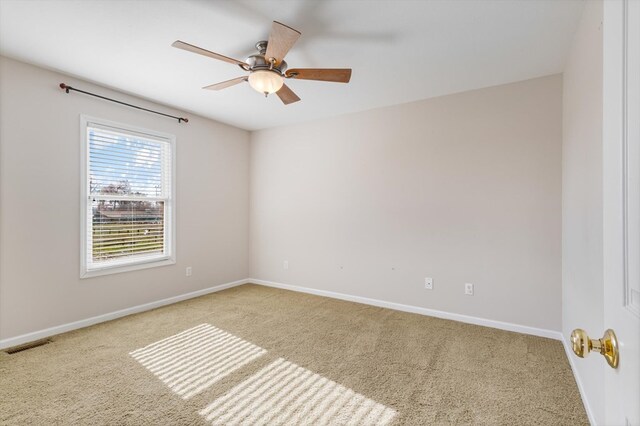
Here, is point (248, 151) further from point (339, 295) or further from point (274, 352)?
point (274, 352)

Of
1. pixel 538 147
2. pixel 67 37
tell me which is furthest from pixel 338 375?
pixel 67 37

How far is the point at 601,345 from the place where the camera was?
0.64 meters

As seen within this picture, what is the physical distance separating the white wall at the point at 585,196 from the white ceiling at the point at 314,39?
0.29m

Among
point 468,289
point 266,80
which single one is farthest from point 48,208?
point 468,289

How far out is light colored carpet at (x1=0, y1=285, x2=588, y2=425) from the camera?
177 centimetres

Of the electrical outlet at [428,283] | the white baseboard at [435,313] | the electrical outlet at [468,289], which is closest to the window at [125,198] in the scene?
the white baseboard at [435,313]

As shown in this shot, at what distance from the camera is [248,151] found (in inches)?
193

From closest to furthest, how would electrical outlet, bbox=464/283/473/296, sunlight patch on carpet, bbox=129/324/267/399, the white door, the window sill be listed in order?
the white door, sunlight patch on carpet, bbox=129/324/267/399, the window sill, electrical outlet, bbox=464/283/473/296

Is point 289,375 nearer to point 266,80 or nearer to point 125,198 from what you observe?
point 266,80

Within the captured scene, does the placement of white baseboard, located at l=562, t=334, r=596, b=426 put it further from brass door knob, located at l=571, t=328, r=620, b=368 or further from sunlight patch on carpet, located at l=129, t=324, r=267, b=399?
sunlight patch on carpet, located at l=129, t=324, r=267, b=399

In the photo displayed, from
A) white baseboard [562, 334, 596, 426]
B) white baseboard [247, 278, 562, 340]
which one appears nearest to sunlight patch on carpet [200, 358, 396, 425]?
white baseboard [562, 334, 596, 426]

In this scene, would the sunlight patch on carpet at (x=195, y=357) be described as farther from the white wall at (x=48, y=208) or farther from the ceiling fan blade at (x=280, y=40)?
the ceiling fan blade at (x=280, y=40)

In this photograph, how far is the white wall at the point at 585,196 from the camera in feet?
5.18

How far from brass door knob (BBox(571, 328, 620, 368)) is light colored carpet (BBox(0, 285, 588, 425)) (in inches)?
54.2
